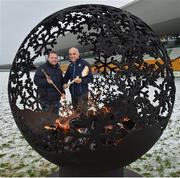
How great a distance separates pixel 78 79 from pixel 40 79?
43 centimetres

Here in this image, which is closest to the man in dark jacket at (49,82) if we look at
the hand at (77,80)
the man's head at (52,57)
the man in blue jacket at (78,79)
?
the man's head at (52,57)

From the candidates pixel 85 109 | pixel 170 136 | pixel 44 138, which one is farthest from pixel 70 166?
pixel 170 136

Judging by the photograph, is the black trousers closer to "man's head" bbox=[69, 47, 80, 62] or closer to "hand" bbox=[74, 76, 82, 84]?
"hand" bbox=[74, 76, 82, 84]

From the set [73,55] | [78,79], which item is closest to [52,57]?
[73,55]

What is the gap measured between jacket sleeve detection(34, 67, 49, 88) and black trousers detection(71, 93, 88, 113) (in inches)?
14.0

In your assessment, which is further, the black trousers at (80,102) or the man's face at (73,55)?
the black trousers at (80,102)

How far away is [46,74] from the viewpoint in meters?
3.27

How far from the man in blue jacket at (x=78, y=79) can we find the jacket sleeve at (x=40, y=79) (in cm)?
23

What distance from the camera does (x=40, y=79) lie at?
3.31 meters

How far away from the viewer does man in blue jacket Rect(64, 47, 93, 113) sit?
3.22 meters

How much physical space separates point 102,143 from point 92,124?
0.18 m

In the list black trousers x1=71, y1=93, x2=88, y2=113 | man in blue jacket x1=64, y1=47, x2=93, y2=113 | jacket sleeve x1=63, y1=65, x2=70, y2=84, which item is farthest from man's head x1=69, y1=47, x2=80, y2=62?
black trousers x1=71, y1=93, x2=88, y2=113

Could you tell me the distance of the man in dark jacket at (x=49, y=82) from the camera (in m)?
3.27

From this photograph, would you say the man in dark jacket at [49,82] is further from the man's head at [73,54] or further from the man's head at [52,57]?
the man's head at [73,54]
